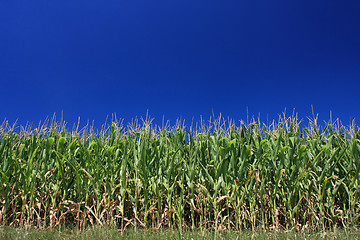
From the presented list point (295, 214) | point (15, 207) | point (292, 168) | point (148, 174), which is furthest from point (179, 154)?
point (15, 207)

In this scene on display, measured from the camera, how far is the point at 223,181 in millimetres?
3406

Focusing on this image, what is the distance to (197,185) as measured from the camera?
3.54 m

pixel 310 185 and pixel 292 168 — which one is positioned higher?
pixel 292 168

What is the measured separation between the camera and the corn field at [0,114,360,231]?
3.34 meters

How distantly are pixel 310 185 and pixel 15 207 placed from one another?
4.81 metres

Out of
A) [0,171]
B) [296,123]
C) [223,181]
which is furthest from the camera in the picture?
[296,123]

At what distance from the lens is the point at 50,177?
3.74 m

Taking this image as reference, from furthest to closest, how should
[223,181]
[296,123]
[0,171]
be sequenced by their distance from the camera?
1. [296,123]
2. [0,171]
3. [223,181]

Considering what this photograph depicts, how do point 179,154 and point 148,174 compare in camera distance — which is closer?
point 148,174

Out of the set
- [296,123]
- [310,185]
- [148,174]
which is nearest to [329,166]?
[310,185]

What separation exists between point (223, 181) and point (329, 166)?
1738mm

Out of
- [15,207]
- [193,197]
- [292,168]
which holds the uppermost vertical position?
[292,168]

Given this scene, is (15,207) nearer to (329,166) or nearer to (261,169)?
(261,169)

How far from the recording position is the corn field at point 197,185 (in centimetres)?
334
